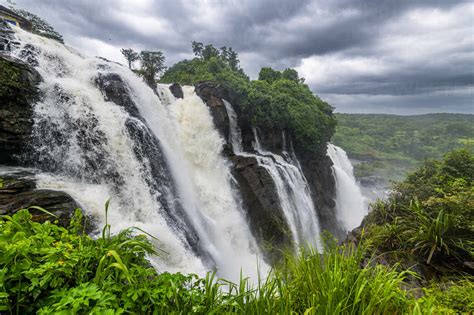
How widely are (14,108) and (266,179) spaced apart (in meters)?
9.78

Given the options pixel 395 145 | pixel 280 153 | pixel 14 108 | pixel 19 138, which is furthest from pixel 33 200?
pixel 395 145

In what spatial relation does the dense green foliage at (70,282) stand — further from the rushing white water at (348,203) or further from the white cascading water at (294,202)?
the rushing white water at (348,203)

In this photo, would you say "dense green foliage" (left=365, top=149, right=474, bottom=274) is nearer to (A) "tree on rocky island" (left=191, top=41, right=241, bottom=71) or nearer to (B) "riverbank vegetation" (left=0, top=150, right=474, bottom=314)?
(B) "riverbank vegetation" (left=0, top=150, right=474, bottom=314)

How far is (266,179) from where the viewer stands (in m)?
11.7

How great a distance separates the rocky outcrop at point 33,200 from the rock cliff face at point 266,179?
199 inches

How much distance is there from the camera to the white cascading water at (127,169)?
6.27 m

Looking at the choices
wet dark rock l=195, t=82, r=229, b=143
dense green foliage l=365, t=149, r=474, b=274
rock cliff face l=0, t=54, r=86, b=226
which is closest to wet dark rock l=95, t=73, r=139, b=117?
rock cliff face l=0, t=54, r=86, b=226

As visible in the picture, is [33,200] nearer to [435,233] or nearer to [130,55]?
[435,233]

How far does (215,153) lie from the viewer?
492 inches

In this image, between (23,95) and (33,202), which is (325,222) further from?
(23,95)

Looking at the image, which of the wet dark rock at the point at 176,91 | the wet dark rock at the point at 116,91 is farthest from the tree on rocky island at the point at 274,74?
the wet dark rock at the point at 116,91

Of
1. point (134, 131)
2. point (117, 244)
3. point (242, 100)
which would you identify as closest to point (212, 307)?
point (117, 244)

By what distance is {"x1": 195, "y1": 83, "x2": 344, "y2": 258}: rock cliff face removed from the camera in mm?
11195

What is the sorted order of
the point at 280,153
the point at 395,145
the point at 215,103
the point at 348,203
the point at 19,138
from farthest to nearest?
the point at 395,145 < the point at 348,203 < the point at 280,153 < the point at 215,103 < the point at 19,138
